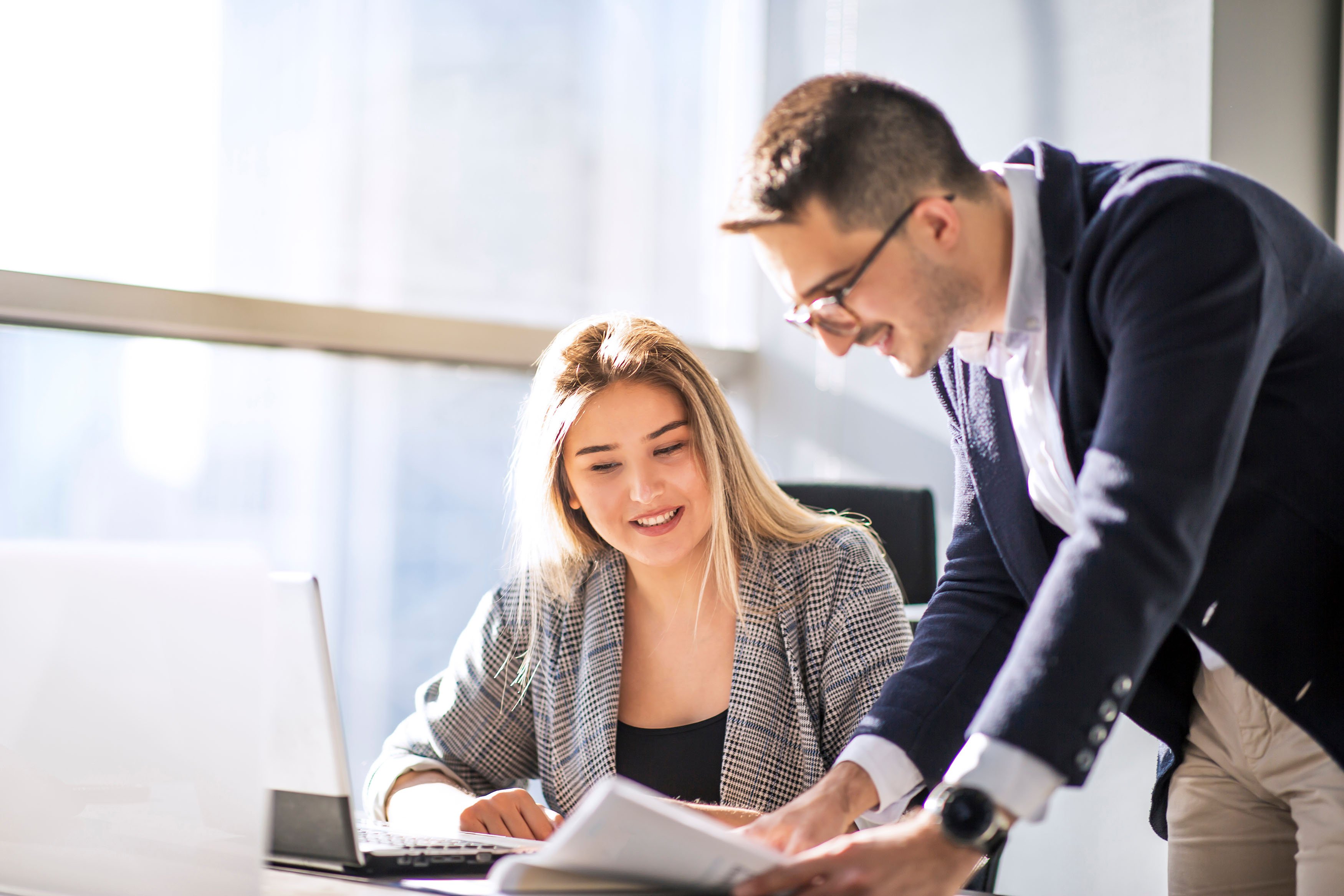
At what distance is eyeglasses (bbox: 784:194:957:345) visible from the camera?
107cm

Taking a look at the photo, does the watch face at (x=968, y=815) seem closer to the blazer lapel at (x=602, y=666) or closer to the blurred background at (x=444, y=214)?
the blazer lapel at (x=602, y=666)

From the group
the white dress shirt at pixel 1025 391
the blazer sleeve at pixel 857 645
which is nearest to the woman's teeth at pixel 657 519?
the blazer sleeve at pixel 857 645

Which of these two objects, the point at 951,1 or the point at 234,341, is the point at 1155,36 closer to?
the point at 951,1

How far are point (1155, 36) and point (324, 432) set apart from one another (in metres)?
2.22

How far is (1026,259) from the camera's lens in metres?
1.10

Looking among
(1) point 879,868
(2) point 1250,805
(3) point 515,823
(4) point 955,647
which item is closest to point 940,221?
(4) point 955,647

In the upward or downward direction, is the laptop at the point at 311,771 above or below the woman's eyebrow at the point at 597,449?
below

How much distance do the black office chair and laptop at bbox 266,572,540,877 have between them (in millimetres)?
1116

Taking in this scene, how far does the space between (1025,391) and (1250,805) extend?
53 cm

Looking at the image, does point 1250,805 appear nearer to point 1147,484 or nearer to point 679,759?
point 1147,484

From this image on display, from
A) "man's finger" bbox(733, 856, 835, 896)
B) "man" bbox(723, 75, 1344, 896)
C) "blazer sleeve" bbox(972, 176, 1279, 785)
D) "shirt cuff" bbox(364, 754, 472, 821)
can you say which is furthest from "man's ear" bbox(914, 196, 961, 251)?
"shirt cuff" bbox(364, 754, 472, 821)

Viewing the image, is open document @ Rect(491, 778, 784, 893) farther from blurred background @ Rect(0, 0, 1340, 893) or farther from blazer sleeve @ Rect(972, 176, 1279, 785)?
blurred background @ Rect(0, 0, 1340, 893)

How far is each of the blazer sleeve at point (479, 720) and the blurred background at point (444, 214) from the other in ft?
3.62

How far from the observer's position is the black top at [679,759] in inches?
70.0
